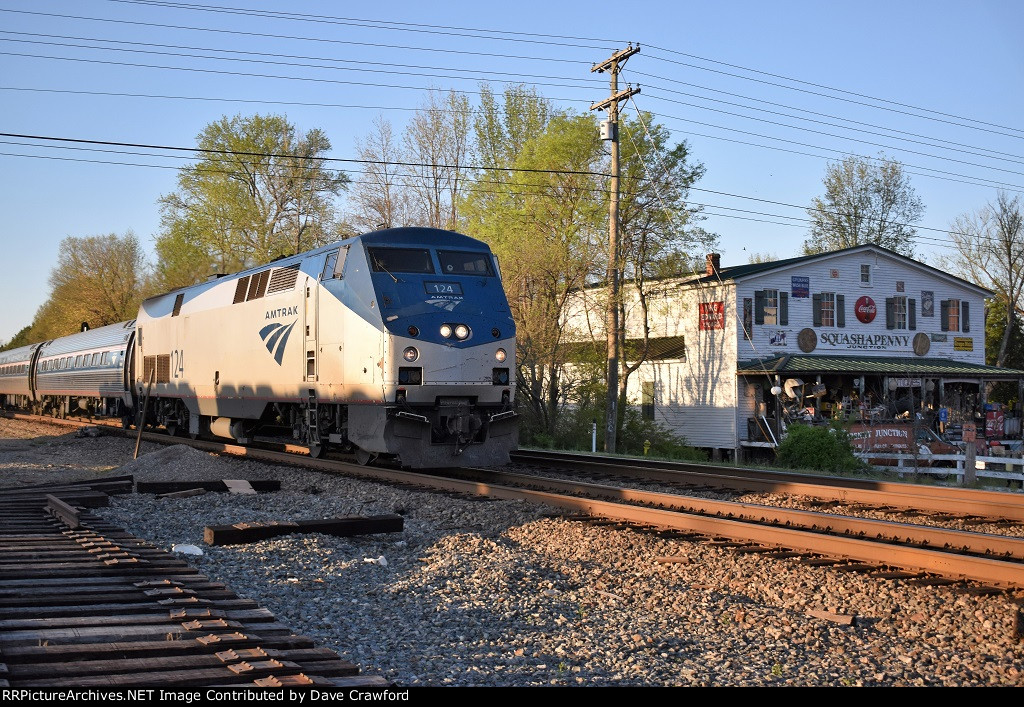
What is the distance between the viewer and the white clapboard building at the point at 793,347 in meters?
34.0

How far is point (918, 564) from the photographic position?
23.4 feet

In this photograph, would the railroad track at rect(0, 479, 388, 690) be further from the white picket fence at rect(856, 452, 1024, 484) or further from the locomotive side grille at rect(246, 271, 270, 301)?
the white picket fence at rect(856, 452, 1024, 484)

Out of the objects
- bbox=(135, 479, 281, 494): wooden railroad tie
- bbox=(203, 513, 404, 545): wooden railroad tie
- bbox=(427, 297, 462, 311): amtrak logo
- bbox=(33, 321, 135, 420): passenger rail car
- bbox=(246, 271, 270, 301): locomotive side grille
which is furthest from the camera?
bbox=(33, 321, 135, 420): passenger rail car

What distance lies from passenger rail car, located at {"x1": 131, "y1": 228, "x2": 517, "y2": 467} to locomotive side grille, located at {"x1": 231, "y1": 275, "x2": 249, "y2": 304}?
0.97 m

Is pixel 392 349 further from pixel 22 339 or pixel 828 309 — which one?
pixel 22 339

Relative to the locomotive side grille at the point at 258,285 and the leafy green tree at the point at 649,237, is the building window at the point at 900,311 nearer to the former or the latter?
the leafy green tree at the point at 649,237

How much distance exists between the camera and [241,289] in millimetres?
18031

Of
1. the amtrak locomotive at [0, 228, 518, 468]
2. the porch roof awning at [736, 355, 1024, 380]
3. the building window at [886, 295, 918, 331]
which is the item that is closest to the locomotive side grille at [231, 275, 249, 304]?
the amtrak locomotive at [0, 228, 518, 468]

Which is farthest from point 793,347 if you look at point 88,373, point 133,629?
point 133,629

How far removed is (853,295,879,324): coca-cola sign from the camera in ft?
124

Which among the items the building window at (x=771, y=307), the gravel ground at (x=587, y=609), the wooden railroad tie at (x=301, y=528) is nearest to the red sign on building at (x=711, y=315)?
the building window at (x=771, y=307)

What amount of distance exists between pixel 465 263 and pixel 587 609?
8738 mm

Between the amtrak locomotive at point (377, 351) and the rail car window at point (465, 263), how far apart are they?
21 millimetres

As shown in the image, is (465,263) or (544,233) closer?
(465,263)
